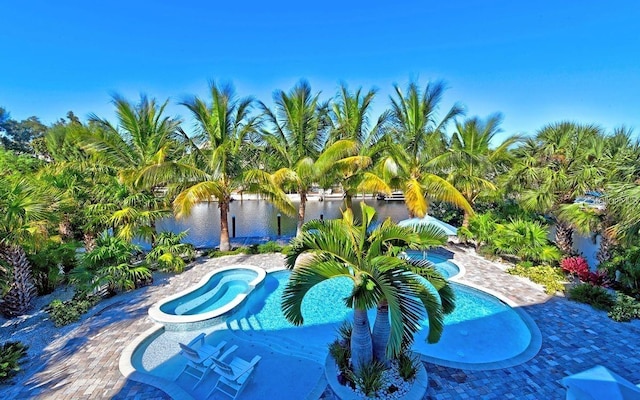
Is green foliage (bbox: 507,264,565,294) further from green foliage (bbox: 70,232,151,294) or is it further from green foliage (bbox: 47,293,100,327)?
green foliage (bbox: 47,293,100,327)

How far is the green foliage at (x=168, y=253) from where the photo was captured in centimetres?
936

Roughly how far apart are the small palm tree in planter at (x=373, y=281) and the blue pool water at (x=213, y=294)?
4.59m

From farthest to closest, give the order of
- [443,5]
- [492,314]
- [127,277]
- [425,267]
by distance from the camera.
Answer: [443,5] < [127,277] < [492,314] < [425,267]

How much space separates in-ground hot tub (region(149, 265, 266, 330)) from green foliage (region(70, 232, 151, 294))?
1410 mm

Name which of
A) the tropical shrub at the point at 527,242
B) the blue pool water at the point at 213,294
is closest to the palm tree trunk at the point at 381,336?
the blue pool water at the point at 213,294

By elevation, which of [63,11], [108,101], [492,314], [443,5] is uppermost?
[443,5]

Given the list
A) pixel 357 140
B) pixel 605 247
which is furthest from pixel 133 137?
pixel 605 247

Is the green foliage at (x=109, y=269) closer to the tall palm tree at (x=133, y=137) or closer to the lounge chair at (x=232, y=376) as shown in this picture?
the tall palm tree at (x=133, y=137)

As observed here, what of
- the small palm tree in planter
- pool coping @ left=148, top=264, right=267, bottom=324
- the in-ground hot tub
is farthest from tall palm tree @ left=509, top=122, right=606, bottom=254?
the in-ground hot tub

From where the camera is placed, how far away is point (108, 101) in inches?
404

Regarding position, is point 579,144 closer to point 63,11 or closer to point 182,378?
point 182,378

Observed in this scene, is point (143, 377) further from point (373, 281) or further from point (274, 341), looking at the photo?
point (373, 281)

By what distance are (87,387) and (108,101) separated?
9416 millimetres

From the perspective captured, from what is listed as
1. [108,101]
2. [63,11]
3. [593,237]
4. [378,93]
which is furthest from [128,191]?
[593,237]
